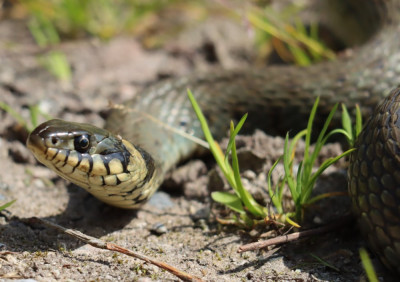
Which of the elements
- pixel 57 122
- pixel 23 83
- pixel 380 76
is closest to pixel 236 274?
pixel 57 122

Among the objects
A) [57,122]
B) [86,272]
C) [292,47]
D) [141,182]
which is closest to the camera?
[86,272]

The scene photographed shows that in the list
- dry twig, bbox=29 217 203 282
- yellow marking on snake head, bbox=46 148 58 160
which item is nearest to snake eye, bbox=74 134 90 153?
yellow marking on snake head, bbox=46 148 58 160

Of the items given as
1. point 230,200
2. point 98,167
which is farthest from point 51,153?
point 230,200

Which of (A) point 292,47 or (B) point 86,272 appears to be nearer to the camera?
(B) point 86,272

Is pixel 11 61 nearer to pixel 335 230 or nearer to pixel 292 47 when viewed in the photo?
pixel 292 47

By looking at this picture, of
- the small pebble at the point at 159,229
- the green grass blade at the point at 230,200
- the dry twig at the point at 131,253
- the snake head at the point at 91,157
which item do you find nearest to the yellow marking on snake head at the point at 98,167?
the snake head at the point at 91,157

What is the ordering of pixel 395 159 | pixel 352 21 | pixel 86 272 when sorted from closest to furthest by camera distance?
1. pixel 395 159
2. pixel 86 272
3. pixel 352 21

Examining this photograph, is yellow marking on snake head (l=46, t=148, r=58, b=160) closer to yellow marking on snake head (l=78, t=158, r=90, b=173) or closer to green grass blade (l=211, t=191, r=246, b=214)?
yellow marking on snake head (l=78, t=158, r=90, b=173)
